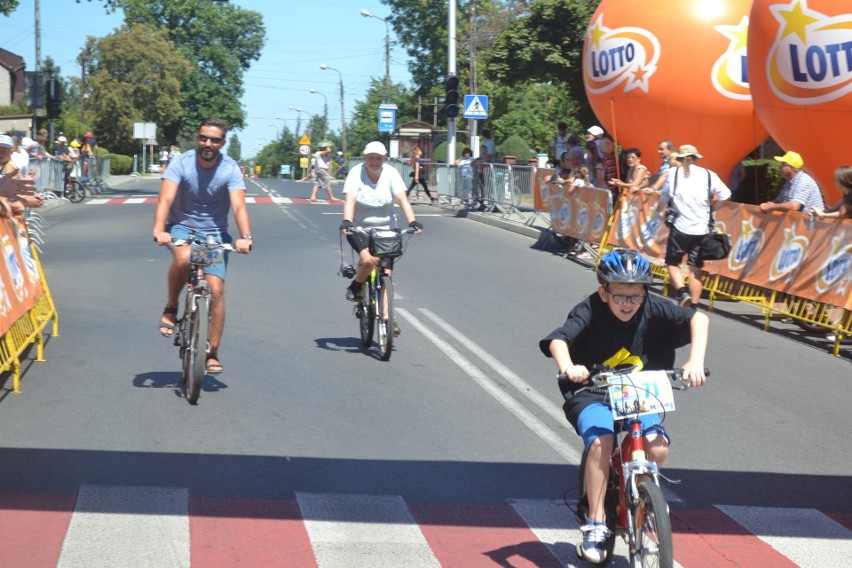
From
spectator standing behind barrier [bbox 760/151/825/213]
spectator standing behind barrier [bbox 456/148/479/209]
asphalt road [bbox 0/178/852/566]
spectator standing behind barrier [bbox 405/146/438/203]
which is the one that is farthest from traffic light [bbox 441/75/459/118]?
spectator standing behind barrier [bbox 760/151/825/213]

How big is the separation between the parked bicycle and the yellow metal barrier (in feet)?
8.97

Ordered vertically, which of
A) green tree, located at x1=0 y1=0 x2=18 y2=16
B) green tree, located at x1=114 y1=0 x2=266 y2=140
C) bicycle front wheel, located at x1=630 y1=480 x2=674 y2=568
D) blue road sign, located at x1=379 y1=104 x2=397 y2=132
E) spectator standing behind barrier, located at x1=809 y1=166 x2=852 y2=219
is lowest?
bicycle front wheel, located at x1=630 y1=480 x2=674 y2=568

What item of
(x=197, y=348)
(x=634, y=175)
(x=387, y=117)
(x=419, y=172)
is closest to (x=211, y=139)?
(x=197, y=348)

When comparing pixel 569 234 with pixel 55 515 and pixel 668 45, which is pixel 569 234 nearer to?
pixel 668 45

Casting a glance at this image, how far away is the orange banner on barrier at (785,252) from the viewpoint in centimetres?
1212

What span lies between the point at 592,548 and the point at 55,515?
8.62 ft

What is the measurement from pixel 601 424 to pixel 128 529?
2309mm

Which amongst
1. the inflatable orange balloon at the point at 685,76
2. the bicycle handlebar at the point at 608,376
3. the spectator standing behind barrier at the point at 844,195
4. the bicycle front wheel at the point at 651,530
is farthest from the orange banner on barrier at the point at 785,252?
the bicycle front wheel at the point at 651,530

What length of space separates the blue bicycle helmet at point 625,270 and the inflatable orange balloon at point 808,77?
36.5 ft

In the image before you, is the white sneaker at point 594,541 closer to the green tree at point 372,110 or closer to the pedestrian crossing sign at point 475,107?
the pedestrian crossing sign at point 475,107

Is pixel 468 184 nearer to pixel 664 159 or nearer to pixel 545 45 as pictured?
pixel 545 45

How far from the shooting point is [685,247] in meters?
13.7

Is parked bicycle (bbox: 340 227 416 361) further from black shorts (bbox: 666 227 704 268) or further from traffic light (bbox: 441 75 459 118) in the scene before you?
traffic light (bbox: 441 75 459 118)

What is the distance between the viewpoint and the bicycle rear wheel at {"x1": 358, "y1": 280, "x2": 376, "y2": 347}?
10664 millimetres
